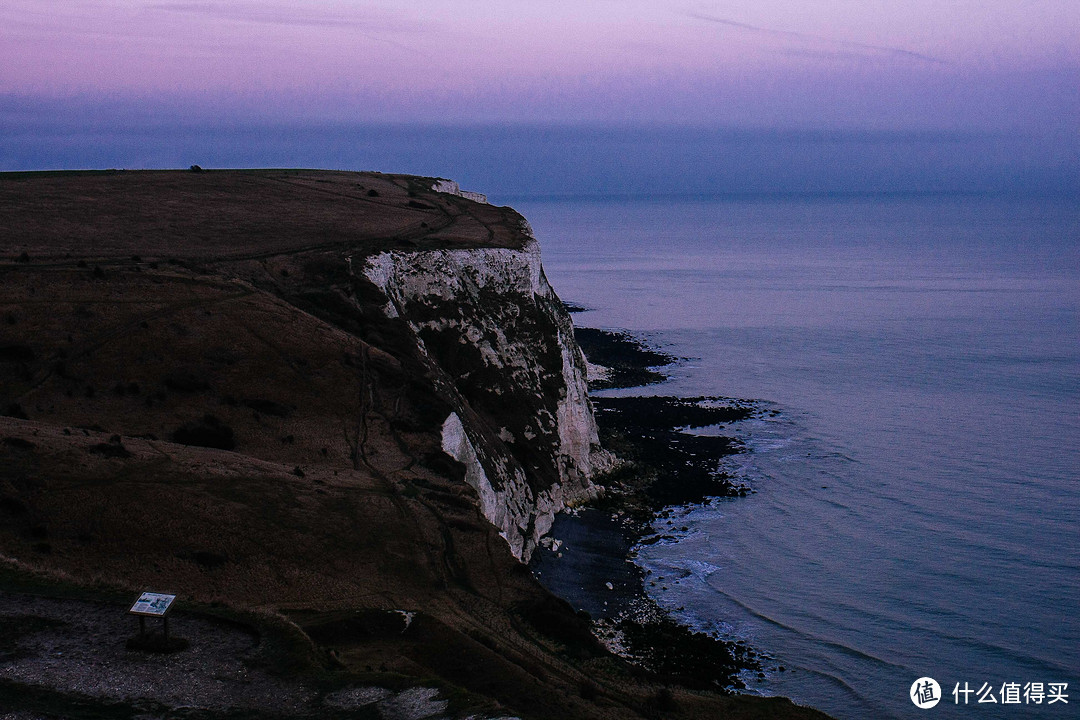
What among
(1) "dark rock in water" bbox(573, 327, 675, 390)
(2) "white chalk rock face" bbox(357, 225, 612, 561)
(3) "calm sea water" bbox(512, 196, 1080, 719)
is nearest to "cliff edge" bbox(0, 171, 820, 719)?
(2) "white chalk rock face" bbox(357, 225, 612, 561)

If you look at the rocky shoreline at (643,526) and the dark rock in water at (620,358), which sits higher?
the dark rock in water at (620,358)

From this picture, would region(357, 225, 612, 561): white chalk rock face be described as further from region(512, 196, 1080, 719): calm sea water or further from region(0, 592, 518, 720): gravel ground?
region(0, 592, 518, 720): gravel ground

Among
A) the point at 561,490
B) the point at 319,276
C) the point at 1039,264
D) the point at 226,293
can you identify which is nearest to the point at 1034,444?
the point at 561,490

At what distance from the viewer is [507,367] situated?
58.4 metres

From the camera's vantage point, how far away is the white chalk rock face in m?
50.7

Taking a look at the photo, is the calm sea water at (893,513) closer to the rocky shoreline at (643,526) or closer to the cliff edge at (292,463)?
the rocky shoreline at (643,526)

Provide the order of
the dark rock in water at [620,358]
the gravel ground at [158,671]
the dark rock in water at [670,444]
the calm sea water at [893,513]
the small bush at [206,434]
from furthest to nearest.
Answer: the dark rock in water at [620,358] < the dark rock in water at [670,444] < the small bush at [206,434] < the calm sea water at [893,513] < the gravel ground at [158,671]

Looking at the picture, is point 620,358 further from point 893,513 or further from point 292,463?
point 292,463

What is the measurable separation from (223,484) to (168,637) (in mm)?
11272

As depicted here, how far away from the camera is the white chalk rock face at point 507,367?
50.7 m

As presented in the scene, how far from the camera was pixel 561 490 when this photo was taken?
178ft

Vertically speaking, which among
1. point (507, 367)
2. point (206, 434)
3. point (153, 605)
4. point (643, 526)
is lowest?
point (643, 526)

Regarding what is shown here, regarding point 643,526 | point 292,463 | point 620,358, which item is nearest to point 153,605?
point 292,463

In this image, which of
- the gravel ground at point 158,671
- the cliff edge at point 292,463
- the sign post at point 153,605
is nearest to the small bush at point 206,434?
the cliff edge at point 292,463
